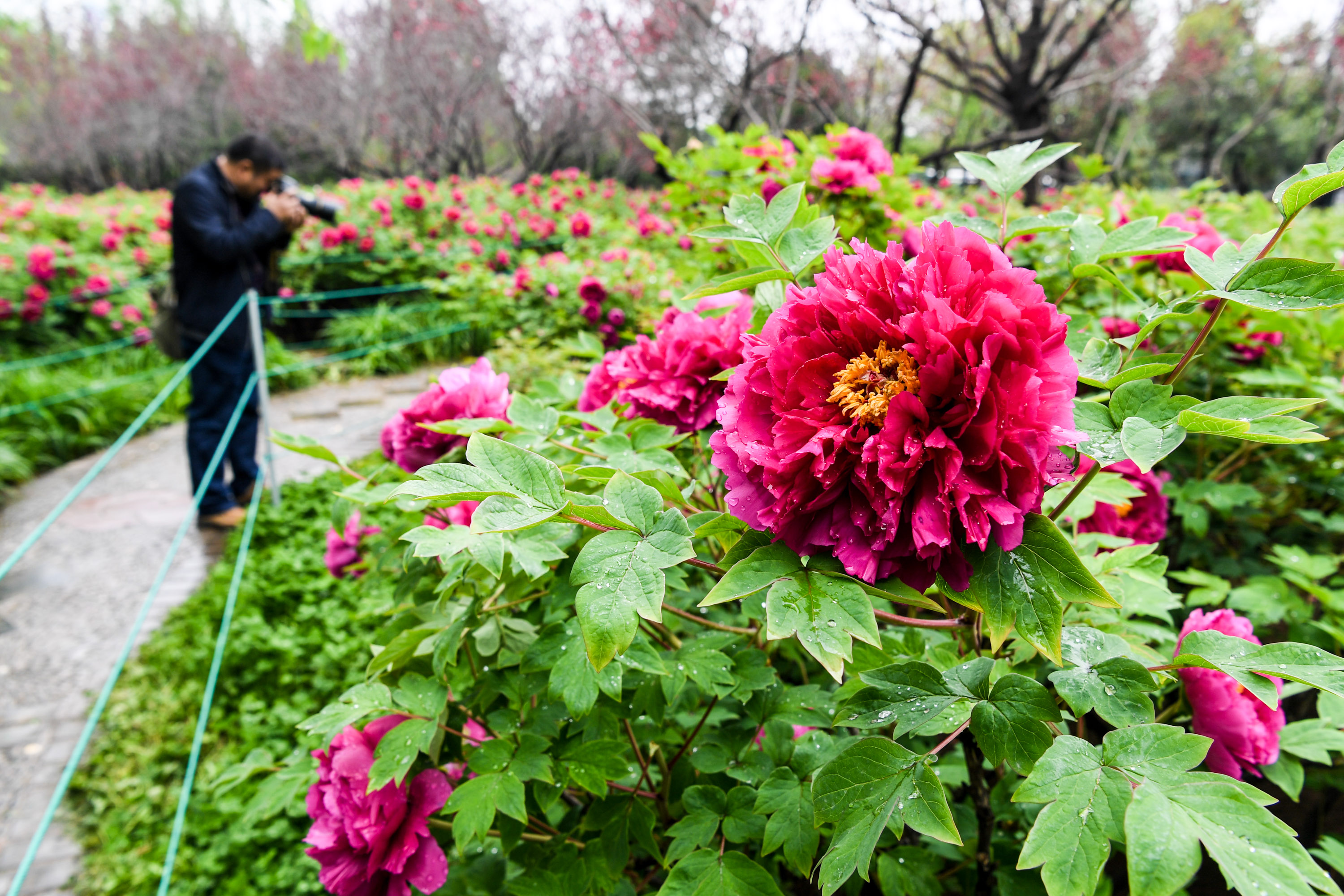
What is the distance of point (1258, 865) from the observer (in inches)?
23.4

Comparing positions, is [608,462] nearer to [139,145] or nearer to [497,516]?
[497,516]

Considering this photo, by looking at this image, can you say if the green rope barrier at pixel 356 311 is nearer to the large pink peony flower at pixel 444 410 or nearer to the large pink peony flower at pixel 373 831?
the large pink peony flower at pixel 444 410

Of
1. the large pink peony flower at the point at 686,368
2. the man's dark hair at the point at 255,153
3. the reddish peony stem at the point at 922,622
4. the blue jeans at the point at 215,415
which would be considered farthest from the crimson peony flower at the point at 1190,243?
the blue jeans at the point at 215,415

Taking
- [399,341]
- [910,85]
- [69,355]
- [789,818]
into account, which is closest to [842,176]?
[789,818]

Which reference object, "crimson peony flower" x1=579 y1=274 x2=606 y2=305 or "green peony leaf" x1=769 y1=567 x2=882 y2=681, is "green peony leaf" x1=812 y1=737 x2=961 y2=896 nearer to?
"green peony leaf" x1=769 y1=567 x2=882 y2=681

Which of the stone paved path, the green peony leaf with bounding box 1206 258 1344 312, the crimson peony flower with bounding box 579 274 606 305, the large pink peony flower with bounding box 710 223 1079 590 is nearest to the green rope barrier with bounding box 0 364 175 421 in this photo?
the stone paved path

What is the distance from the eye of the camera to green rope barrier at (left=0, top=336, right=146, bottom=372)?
5.93m

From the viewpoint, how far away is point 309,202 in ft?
A: 15.1

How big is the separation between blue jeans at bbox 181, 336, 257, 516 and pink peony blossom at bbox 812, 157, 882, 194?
3.67 meters

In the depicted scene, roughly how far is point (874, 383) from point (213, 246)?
178 inches

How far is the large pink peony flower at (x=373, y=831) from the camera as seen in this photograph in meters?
1.13

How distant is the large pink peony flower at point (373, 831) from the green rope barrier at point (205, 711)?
1306 millimetres

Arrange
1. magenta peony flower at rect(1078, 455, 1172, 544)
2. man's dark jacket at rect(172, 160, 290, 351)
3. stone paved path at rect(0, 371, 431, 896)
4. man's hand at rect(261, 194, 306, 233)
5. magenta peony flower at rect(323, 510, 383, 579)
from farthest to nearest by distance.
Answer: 1. man's hand at rect(261, 194, 306, 233)
2. man's dark jacket at rect(172, 160, 290, 351)
3. stone paved path at rect(0, 371, 431, 896)
4. magenta peony flower at rect(323, 510, 383, 579)
5. magenta peony flower at rect(1078, 455, 1172, 544)

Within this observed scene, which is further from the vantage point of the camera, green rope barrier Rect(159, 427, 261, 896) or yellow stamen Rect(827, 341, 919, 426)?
green rope barrier Rect(159, 427, 261, 896)
